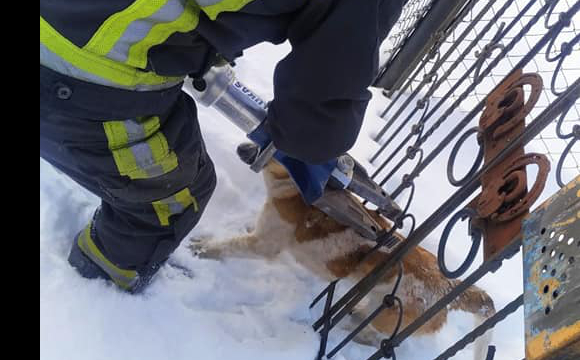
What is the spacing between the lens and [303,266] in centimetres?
230

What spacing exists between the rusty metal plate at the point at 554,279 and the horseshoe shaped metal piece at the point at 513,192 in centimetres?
13

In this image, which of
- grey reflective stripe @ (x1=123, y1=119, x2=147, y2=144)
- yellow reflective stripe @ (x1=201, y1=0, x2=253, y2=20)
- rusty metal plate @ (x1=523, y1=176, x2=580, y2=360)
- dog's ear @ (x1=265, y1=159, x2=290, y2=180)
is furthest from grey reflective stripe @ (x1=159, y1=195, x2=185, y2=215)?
rusty metal plate @ (x1=523, y1=176, x2=580, y2=360)

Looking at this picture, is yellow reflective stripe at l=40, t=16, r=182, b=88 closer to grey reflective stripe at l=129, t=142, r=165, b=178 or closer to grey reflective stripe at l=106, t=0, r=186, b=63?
grey reflective stripe at l=106, t=0, r=186, b=63

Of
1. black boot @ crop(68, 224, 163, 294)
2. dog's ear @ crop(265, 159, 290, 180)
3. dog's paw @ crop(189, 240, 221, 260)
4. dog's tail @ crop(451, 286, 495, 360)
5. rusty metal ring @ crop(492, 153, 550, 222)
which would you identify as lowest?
dog's paw @ crop(189, 240, 221, 260)

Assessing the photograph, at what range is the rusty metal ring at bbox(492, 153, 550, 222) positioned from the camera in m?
1.04

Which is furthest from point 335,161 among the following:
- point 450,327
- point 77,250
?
point 450,327

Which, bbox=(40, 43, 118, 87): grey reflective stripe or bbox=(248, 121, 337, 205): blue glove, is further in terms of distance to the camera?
bbox=(248, 121, 337, 205): blue glove

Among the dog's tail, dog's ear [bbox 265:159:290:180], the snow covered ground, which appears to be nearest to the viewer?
the snow covered ground

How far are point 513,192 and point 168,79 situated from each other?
80 cm

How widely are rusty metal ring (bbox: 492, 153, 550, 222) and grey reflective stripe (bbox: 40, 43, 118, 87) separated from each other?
2.88 ft

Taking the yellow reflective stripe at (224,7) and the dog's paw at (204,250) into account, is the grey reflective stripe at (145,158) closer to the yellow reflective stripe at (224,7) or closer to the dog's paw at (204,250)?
the yellow reflective stripe at (224,7)

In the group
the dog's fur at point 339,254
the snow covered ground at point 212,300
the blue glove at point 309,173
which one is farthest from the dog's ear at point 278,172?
the blue glove at point 309,173
